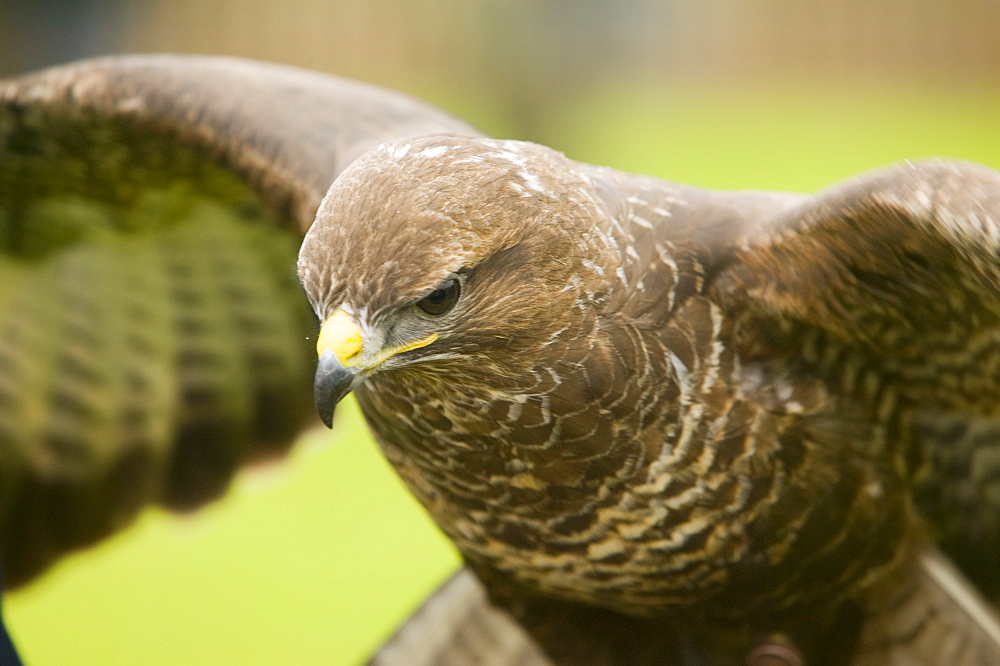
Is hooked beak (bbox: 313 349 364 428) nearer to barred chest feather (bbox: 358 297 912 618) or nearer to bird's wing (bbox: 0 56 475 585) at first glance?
barred chest feather (bbox: 358 297 912 618)

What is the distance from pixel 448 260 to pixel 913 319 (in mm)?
904

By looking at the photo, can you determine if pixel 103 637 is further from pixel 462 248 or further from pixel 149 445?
pixel 462 248

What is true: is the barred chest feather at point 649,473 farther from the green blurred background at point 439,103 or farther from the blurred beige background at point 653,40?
the blurred beige background at point 653,40

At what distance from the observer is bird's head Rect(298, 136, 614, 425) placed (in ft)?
5.08

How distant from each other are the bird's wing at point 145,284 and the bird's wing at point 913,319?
37.4 inches

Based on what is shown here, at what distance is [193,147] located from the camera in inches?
103

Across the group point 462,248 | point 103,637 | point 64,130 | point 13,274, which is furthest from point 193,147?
point 103,637

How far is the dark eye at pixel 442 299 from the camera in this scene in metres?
1.59

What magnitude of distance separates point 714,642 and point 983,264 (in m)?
1.20

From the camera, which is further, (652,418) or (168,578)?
(168,578)

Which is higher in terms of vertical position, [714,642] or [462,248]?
[462,248]

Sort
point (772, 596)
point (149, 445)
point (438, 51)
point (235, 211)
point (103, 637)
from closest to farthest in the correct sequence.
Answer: point (772, 596) < point (235, 211) < point (149, 445) < point (103, 637) < point (438, 51)

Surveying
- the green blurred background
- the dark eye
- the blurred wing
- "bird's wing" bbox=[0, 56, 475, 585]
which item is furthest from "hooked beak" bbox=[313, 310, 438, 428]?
the green blurred background

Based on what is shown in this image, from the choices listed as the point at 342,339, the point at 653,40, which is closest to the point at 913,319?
the point at 342,339
